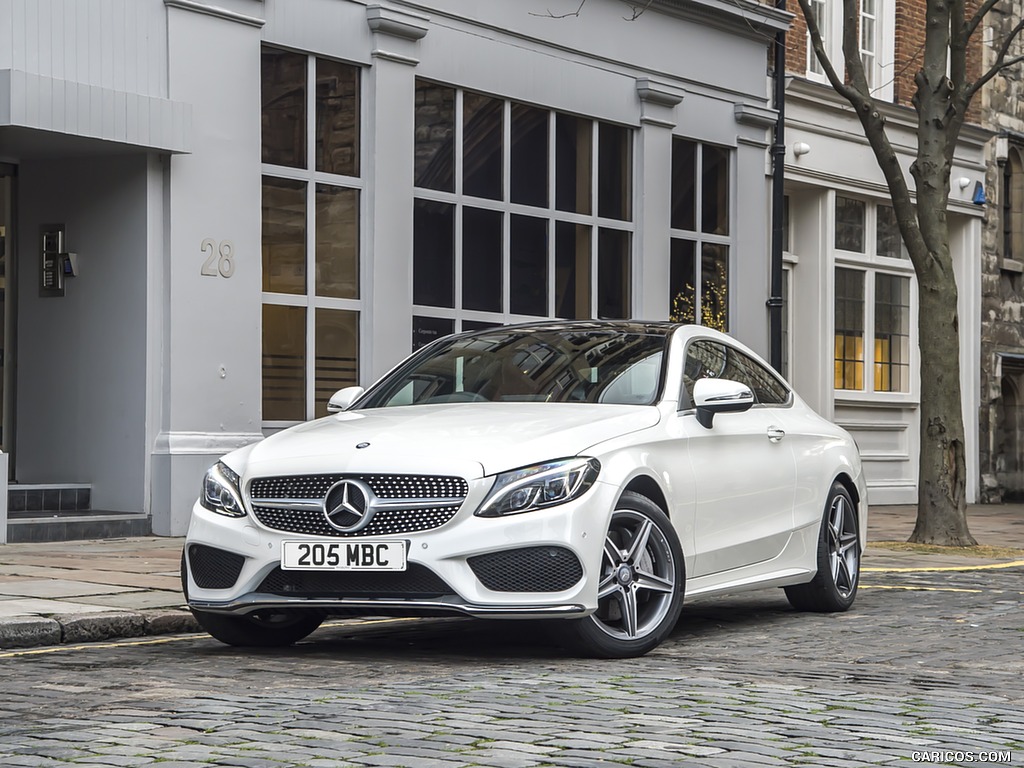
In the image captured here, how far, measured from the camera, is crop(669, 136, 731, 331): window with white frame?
21062mm

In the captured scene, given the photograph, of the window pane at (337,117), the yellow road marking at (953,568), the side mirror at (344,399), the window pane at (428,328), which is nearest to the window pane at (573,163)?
the window pane at (428,328)

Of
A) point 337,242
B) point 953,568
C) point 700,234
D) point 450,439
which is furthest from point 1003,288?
point 450,439

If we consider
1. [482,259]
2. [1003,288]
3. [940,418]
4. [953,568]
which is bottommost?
[953,568]

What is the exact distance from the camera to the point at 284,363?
627 inches

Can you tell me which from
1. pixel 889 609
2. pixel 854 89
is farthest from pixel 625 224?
pixel 889 609

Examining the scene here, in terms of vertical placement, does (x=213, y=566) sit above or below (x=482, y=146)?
below

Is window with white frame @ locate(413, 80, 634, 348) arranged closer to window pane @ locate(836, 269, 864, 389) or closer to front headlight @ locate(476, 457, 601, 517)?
window pane @ locate(836, 269, 864, 389)

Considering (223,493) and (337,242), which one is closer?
(223,493)

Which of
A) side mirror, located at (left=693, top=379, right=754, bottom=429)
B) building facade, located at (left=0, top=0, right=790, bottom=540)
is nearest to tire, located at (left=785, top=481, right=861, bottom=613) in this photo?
side mirror, located at (left=693, top=379, right=754, bottom=429)

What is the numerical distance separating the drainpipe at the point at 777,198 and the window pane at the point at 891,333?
3.16 m

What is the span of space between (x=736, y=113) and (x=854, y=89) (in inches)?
232

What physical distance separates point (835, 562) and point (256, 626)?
11.2 ft

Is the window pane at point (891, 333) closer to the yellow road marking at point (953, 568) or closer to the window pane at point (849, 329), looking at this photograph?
the window pane at point (849, 329)

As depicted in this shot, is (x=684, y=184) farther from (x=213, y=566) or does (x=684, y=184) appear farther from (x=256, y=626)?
(x=213, y=566)
